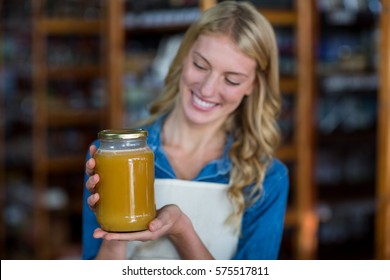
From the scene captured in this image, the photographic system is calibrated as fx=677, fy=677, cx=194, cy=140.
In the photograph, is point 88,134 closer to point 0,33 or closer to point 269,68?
point 0,33

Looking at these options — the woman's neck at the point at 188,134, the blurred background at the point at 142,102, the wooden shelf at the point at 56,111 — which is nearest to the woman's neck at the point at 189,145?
the woman's neck at the point at 188,134

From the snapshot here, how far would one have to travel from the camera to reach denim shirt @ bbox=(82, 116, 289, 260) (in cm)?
159

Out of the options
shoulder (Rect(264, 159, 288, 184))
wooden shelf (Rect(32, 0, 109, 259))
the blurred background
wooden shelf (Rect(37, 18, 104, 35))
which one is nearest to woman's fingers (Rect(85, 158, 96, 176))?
shoulder (Rect(264, 159, 288, 184))

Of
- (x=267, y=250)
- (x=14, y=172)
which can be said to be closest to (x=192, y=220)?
(x=267, y=250)

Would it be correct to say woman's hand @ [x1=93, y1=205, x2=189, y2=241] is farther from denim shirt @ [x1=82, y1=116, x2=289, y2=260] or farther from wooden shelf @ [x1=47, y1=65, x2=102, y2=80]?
wooden shelf @ [x1=47, y1=65, x2=102, y2=80]

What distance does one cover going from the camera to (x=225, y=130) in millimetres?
1671

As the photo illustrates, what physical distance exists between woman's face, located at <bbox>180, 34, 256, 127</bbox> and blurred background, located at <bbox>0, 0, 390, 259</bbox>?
121 cm

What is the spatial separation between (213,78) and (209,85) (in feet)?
0.06

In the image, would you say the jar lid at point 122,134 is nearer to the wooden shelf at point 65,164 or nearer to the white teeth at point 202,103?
the white teeth at point 202,103

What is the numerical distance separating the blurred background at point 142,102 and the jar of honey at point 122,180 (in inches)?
57.6

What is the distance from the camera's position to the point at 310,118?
298cm

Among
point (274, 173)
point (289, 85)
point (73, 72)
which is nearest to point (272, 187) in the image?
point (274, 173)

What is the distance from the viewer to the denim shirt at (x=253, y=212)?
1.59m
